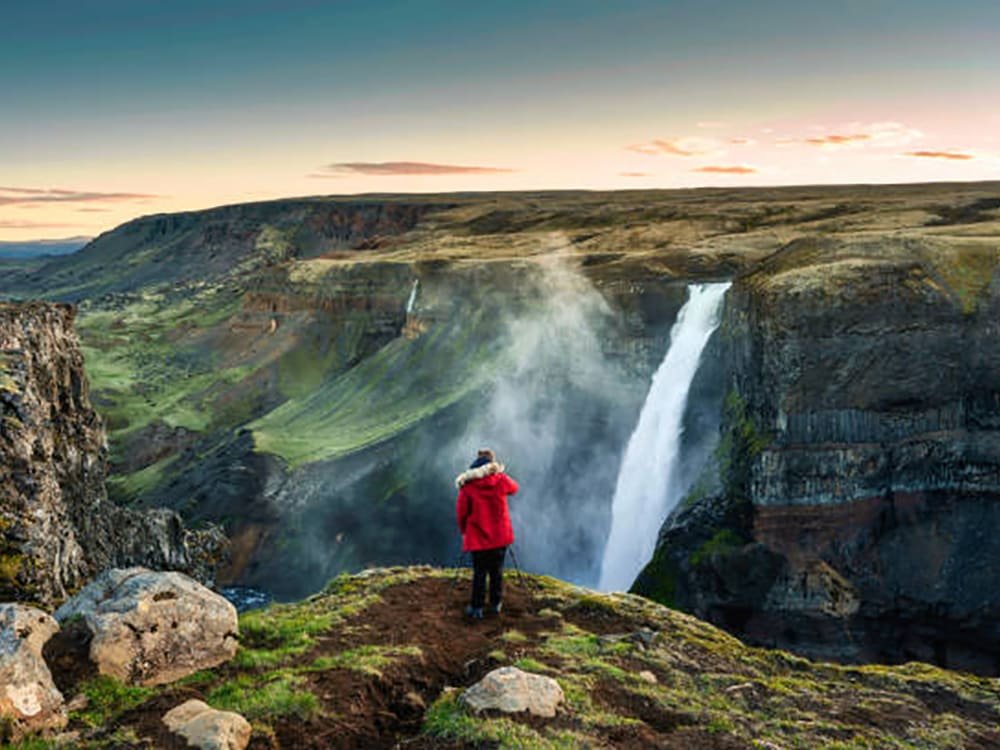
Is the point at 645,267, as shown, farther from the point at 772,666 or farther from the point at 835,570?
the point at 772,666

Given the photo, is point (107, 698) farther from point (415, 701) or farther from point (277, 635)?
point (415, 701)

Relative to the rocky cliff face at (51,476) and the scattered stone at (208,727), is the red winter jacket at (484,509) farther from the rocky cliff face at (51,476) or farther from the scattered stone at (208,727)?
the rocky cliff face at (51,476)

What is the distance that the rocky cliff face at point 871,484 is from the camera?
3828 centimetres

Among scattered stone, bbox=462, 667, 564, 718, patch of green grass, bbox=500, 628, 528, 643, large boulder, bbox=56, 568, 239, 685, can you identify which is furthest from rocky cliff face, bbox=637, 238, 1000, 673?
large boulder, bbox=56, 568, 239, 685

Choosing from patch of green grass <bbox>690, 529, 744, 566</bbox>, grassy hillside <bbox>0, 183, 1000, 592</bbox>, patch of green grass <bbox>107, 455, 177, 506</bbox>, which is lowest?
patch of green grass <bbox>107, 455, 177, 506</bbox>

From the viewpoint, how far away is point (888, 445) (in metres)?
39.2

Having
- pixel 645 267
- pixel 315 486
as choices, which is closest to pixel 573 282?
pixel 645 267

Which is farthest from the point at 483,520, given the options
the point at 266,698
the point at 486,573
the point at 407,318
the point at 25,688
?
the point at 407,318

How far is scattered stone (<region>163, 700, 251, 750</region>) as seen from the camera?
8719mm

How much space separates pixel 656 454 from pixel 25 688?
44701mm

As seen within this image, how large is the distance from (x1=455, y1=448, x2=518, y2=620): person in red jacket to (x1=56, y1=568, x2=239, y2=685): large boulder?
4.26m

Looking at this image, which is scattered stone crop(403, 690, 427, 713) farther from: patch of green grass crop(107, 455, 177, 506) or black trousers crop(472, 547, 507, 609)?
patch of green grass crop(107, 455, 177, 506)

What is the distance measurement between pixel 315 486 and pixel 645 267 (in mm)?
32766

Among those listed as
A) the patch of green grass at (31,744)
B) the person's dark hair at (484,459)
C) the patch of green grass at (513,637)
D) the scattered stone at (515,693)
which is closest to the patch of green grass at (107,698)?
the patch of green grass at (31,744)
